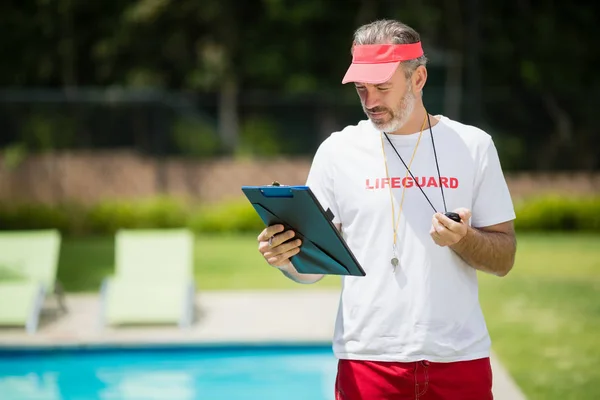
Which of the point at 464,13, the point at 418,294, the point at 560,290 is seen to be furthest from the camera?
the point at 464,13

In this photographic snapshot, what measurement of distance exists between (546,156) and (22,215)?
1099 centimetres

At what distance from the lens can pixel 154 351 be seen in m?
7.97

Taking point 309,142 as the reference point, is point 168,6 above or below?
above

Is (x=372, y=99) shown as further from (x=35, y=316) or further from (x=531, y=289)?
(x=531, y=289)

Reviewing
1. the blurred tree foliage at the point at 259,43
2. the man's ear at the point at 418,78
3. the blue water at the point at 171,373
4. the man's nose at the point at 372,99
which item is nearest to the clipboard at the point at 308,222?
the man's nose at the point at 372,99

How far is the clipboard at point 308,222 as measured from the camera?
2.54m

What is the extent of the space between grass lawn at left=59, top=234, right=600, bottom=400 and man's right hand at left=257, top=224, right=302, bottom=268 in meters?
3.87

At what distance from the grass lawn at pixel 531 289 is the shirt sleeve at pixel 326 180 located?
12.3 ft

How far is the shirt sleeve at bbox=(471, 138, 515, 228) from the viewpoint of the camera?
2.74 m

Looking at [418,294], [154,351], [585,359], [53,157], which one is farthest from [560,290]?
[53,157]

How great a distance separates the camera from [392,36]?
2721 millimetres

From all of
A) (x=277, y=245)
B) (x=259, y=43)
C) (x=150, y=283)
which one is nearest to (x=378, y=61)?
(x=277, y=245)

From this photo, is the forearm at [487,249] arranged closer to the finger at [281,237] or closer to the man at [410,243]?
the man at [410,243]

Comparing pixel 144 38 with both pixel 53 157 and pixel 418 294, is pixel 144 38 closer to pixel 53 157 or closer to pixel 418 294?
pixel 53 157
